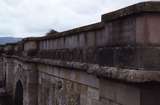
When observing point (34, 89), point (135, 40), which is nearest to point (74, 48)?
point (135, 40)

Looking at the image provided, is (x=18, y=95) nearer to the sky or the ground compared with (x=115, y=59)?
nearer to the ground

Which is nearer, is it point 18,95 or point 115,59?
point 115,59

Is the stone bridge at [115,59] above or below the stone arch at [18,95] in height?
above

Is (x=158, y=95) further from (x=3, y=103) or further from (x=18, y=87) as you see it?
(x=3, y=103)

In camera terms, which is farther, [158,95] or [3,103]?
[3,103]

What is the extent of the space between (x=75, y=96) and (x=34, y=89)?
14.2 ft

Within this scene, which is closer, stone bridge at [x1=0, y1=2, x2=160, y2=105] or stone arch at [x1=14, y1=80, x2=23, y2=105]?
stone bridge at [x1=0, y1=2, x2=160, y2=105]

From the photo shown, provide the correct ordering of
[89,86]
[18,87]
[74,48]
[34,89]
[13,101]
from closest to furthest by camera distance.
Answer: [89,86] < [74,48] < [34,89] < [18,87] < [13,101]

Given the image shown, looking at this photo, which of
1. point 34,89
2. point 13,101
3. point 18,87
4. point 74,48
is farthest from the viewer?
point 13,101

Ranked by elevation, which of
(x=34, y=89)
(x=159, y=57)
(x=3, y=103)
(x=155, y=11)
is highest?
(x=155, y=11)

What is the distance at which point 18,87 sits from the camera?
16.4 meters

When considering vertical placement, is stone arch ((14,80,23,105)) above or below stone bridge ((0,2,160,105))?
below

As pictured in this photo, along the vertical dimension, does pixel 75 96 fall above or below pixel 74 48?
below

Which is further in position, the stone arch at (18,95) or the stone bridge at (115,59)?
the stone arch at (18,95)
